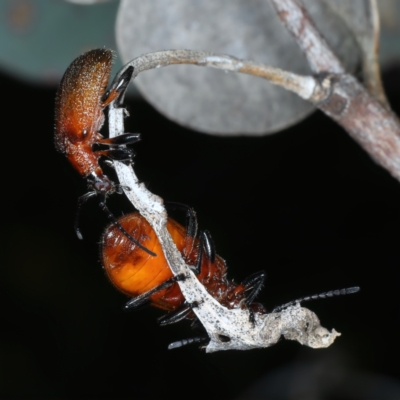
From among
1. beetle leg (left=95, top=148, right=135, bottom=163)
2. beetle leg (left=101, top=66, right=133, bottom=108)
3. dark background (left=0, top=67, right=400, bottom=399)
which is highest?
beetle leg (left=101, top=66, right=133, bottom=108)

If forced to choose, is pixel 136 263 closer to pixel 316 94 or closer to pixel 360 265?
pixel 316 94

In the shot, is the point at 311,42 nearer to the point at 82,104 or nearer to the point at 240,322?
the point at 82,104

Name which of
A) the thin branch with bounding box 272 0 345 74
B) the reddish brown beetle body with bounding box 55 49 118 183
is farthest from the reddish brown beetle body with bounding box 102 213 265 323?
the thin branch with bounding box 272 0 345 74

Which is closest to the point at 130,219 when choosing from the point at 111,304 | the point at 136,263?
the point at 136,263

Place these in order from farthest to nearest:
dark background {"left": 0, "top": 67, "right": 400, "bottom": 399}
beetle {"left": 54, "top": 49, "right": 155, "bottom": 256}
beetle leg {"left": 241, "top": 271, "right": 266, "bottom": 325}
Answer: dark background {"left": 0, "top": 67, "right": 400, "bottom": 399} → beetle leg {"left": 241, "top": 271, "right": 266, "bottom": 325} → beetle {"left": 54, "top": 49, "right": 155, "bottom": 256}

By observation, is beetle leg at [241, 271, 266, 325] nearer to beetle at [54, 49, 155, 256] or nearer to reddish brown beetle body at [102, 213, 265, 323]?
reddish brown beetle body at [102, 213, 265, 323]

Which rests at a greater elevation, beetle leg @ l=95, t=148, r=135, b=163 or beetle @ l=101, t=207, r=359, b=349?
beetle leg @ l=95, t=148, r=135, b=163

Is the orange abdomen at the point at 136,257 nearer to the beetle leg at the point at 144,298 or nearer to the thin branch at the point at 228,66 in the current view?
the beetle leg at the point at 144,298
